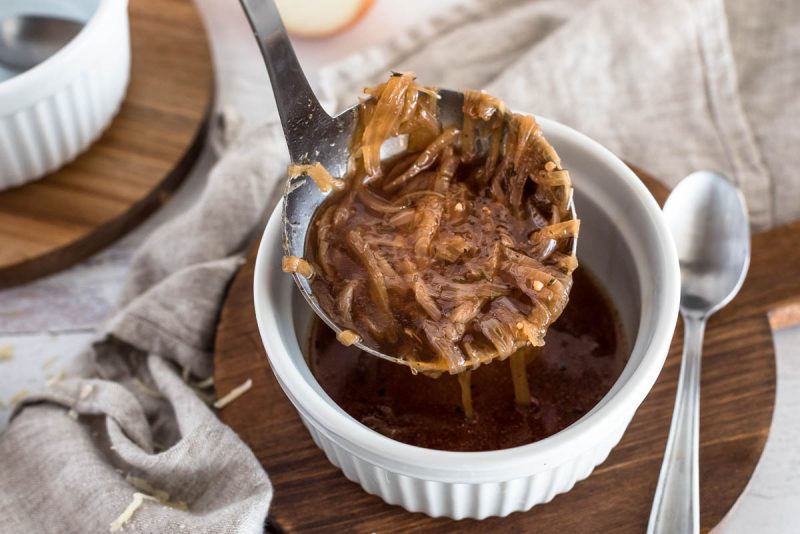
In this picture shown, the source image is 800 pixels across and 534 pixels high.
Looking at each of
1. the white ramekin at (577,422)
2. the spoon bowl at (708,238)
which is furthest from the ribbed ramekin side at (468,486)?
the spoon bowl at (708,238)

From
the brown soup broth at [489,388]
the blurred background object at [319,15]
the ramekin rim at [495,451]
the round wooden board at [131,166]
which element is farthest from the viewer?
the blurred background object at [319,15]

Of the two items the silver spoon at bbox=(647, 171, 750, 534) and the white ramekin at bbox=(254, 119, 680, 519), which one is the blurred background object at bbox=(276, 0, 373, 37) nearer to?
the white ramekin at bbox=(254, 119, 680, 519)

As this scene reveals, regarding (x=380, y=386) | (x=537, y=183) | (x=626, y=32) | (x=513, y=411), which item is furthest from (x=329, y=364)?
(x=626, y=32)

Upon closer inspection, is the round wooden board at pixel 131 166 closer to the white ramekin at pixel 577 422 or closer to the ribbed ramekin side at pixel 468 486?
the white ramekin at pixel 577 422

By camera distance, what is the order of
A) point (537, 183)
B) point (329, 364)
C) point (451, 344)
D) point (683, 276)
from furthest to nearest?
point (683, 276) → point (329, 364) → point (537, 183) → point (451, 344)

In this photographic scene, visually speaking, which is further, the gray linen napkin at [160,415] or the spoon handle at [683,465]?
the gray linen napkin at [160,415]

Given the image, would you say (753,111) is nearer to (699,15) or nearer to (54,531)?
(699,15)

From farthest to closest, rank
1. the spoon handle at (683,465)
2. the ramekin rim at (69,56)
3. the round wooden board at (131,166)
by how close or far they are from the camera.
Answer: the round wooden board at (131,166)
the ramekin rim at (69,56)
the spoon handle at (683,465)
